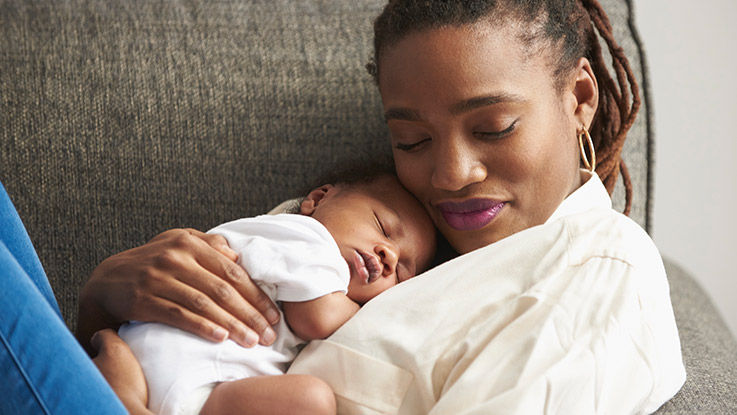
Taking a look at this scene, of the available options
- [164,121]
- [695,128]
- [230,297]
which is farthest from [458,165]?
[695,128]

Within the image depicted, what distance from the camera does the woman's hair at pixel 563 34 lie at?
3.39 feet

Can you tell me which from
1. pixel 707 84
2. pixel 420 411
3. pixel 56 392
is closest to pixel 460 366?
pixel 420 411

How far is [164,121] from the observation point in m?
1.37

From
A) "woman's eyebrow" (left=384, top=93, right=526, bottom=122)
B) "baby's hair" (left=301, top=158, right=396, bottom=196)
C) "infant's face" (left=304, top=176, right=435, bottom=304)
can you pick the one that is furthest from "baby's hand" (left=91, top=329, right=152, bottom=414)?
"woman's eyebrow" (left=384, top=93, right=526, bottom=122)

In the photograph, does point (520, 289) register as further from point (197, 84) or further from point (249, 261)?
point (197, 84)

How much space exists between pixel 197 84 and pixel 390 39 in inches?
18.6

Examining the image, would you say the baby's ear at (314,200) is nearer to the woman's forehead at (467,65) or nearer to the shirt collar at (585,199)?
the woman's forehead at (467,65)

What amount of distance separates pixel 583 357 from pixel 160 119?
921 mm

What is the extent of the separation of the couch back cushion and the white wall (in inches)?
18.9

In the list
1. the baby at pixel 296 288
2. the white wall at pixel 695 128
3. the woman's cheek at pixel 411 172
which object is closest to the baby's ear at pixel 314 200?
the baby at pixel 296 288

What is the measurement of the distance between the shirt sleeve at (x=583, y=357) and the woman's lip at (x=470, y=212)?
194mm

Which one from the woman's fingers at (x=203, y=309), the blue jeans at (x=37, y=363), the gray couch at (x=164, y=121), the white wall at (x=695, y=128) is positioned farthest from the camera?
the white wall at (x=695, y=128)

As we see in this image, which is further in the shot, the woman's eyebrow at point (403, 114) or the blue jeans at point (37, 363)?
the woman's eyebrow at point (403, 114)

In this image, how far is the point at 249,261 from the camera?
0.96 metres
